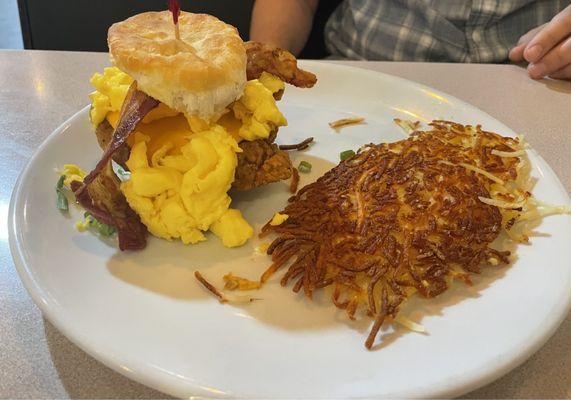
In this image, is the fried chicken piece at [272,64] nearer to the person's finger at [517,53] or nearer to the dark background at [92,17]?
the person's finger at [517,53]

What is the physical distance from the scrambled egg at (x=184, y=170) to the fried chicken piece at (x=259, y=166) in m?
0.04

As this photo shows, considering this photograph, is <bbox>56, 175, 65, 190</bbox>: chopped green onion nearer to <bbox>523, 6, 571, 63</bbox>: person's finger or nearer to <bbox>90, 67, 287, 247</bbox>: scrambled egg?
<bbox>90, 67, 287, 247</bbox>: scrambled egg

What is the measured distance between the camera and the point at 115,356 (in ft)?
2.82

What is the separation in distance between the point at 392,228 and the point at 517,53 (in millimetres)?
1197

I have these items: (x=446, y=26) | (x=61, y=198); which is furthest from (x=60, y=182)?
(x=446, y=26)

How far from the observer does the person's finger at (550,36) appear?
183cm

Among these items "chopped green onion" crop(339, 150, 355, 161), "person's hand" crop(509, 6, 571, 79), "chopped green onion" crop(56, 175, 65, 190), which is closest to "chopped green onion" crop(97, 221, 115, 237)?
"chopped green onion" crop(56, 175, 65, 190)

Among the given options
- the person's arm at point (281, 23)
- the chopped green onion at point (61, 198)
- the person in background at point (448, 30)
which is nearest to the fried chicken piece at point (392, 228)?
the chopped green onion at point (61, 198)

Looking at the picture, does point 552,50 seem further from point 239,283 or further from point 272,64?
point 239,283

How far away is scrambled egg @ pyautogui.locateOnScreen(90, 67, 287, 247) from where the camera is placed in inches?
43.9

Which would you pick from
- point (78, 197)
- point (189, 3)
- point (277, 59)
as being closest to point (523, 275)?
point (277, 59)

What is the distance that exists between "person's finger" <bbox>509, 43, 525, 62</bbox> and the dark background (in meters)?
0.86

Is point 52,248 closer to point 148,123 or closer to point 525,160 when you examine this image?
point 148,123

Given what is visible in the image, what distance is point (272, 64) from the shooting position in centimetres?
129
